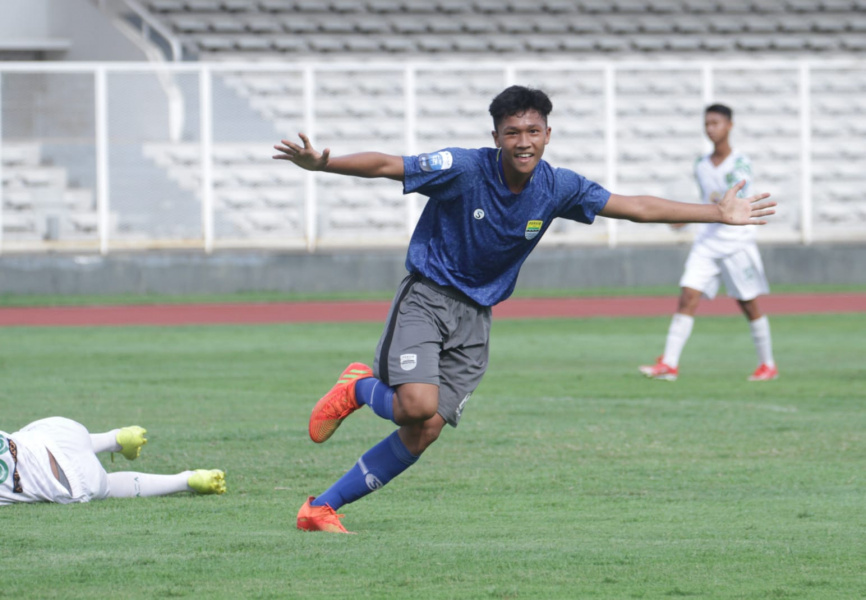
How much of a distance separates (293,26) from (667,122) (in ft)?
26.6

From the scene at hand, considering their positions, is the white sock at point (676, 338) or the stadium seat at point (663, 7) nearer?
the white sock at point (676, 338)

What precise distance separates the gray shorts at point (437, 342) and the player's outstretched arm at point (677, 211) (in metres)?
0.71

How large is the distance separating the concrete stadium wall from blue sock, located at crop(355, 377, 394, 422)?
14.9m

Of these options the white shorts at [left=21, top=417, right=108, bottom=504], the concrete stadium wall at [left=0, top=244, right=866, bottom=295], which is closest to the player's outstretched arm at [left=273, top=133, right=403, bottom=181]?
the white shorts at [left=21, top=417, right=108, bottom=504]

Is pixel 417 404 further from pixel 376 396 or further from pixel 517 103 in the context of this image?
pixel 517 103

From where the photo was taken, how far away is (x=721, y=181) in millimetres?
11062

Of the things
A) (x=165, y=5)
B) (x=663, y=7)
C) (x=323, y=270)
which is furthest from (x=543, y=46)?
(x=323, y=270)

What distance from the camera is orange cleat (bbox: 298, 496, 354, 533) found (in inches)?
206

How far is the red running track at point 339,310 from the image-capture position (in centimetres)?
1675

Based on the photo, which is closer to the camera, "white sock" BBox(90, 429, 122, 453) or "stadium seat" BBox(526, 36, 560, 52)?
"white sock" BBox(90, 429, 122, 453)

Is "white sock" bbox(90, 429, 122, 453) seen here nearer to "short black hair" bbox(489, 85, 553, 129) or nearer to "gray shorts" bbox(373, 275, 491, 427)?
"gray shorts" bbox(373, 275, 491, 427)

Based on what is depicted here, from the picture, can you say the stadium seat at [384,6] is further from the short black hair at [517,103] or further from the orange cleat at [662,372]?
the short black hair at [517,103]

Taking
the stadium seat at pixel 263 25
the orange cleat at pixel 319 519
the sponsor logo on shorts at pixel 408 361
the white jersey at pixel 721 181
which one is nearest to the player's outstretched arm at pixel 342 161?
the sponsor logo on shorts at pixel 408 361

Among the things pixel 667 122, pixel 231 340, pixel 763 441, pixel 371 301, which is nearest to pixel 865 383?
pixel 763 441
